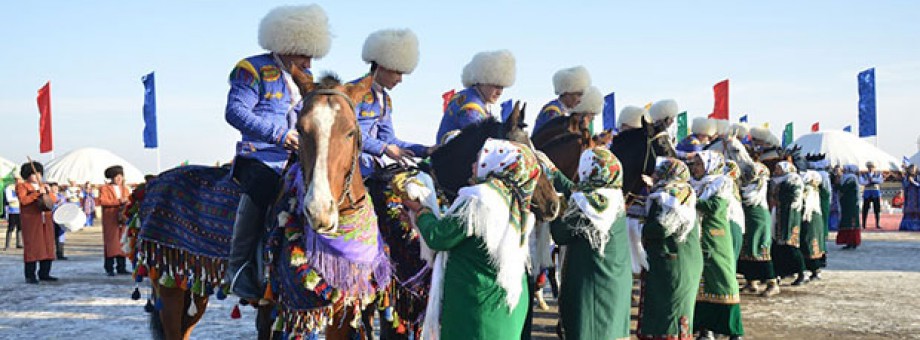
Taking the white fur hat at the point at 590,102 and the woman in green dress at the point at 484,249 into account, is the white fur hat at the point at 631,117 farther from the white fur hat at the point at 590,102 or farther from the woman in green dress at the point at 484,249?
the woman in green dress at the point at 484,249

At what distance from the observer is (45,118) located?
89.9 feet

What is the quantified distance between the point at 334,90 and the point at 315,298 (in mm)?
1173

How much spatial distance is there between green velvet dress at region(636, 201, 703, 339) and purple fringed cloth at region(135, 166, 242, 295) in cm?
351

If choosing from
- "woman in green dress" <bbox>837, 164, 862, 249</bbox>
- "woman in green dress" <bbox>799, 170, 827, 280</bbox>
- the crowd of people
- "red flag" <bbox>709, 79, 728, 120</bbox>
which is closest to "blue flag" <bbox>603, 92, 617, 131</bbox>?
"red flag" <bbox>709, 79, 728, 120</bbox>

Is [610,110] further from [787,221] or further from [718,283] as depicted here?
[718,283]

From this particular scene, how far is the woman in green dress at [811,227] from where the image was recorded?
12.6 metres

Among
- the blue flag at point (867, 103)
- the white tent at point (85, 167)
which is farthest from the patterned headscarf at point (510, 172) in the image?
the white tent at point (85, 167)

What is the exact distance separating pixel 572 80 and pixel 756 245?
161 inches

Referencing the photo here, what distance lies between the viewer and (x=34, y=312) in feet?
32.4

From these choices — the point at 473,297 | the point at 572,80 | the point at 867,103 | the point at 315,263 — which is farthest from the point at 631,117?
the point at 867,103

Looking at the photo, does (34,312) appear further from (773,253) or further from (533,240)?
(773,253)

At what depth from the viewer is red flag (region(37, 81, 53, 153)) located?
27.3m

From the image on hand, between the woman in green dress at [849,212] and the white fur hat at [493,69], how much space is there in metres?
13.9

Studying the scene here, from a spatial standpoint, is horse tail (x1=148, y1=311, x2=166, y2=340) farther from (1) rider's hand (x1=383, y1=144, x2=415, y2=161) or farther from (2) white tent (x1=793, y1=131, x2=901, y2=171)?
(2) white tent (x1=793, y1=131, x2=901, y2=171)
